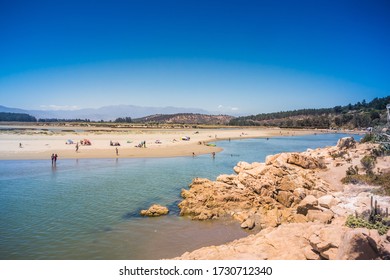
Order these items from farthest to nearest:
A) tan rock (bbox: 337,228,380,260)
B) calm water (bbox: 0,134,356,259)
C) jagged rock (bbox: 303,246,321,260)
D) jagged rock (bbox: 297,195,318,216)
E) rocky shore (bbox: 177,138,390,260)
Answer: jagged rock (bbox: 297,195,318,216)
calm water (bbox: 0,134,356,259)
jagged rock (bbox: 303,246,321,260)
rocky shore (bbox: 177,138,390,260)
tan rock (bbox: 337,228,380,260)

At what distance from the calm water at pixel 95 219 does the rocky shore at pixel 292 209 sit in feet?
5.42

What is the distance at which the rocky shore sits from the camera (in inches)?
305

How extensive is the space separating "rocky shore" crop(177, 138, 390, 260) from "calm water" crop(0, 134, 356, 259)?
5.42 feet

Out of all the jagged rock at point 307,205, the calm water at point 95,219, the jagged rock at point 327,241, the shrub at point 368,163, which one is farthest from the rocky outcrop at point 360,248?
the shrub at point 368,163

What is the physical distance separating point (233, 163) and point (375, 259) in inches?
1162

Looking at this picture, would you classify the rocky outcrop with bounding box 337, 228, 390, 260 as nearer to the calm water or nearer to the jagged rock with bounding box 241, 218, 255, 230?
the calm water

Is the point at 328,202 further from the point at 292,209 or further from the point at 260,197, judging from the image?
the point at 260,197

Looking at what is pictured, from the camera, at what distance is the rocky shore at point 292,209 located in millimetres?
7742

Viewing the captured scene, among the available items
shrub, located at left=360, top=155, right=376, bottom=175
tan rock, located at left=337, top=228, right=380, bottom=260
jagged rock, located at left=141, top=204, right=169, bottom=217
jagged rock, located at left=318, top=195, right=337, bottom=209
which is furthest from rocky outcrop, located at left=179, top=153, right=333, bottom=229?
tan rock, located at left=337, top=228, right=380, bottom=260

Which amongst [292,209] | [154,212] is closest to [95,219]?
[154,212]

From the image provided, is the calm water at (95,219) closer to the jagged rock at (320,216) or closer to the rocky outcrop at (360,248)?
the jagged rock at (320,216)
